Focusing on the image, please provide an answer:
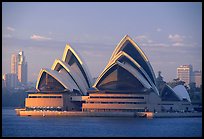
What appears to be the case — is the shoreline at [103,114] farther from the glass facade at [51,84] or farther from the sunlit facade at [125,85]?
the glass facade at [51,84]

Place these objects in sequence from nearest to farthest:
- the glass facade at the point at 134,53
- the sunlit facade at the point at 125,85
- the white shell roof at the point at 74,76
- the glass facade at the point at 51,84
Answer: the sunlit facade at the point at 125,85, the glass facade at the point at 134,53, the white shell roof at the point at 74,76, the glass facade at the point at 51,84

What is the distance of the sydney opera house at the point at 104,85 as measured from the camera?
81000mm

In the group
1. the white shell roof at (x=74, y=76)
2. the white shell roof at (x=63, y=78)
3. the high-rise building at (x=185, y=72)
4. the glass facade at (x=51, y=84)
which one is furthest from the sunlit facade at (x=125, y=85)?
the high-rise building at (x=185, y=72)

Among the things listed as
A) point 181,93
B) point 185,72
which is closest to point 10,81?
point 185,72

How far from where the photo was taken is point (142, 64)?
8181 centimetres

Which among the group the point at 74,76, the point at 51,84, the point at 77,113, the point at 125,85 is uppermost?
the point at 74,76

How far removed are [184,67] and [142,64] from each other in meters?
112

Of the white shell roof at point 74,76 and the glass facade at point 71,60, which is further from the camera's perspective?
the glass facade at point 71,60

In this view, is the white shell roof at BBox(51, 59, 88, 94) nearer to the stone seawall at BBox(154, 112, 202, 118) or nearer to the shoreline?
the shoreline

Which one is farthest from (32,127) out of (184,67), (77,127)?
(184,67)

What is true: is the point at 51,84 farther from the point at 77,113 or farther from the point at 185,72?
the point at 185,72

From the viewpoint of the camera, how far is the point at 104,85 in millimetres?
82375

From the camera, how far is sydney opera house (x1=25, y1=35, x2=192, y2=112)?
8100 centimetres

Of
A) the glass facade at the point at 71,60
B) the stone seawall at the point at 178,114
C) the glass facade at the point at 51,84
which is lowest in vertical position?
the stone seawall at the point at 178,114
